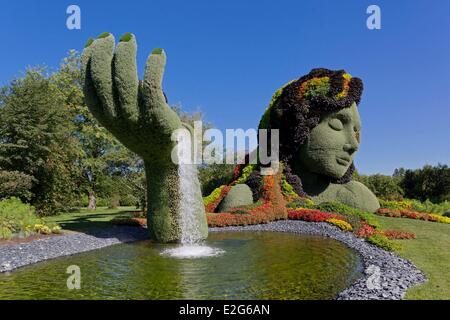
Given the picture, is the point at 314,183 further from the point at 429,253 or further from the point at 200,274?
the point at 200,274

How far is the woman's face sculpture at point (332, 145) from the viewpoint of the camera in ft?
63.1

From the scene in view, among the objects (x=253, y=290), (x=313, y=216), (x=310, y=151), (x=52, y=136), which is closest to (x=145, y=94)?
(x=253, y=290)

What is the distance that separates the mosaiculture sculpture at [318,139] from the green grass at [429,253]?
12.7 ft

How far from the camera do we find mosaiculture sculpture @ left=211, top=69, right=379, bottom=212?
63.0ft

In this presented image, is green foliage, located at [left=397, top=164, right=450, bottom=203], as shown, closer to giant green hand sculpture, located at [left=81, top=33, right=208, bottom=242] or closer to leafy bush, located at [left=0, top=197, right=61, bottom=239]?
giant green hand sculpture, located at [left=81, top=33, right=208, bottom=242]

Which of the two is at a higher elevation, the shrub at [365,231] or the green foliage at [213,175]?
the green foliage at [213,175]

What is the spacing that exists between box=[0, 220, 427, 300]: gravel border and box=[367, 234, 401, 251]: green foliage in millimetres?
181

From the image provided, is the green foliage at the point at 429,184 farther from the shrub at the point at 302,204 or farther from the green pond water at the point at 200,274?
the green pond water at the point at 200,274

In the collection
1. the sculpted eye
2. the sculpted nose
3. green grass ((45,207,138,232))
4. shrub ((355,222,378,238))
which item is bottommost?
green grass ((45,207,138,232))

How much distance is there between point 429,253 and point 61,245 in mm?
10485

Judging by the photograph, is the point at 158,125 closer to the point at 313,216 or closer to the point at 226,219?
the point at 226,219

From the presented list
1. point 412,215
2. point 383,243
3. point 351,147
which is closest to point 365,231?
point 383,243

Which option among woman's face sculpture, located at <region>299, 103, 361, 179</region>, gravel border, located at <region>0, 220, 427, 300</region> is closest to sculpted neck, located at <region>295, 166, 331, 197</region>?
woman's face sculpture, located at <region>299, 103, 361, 179</region>
